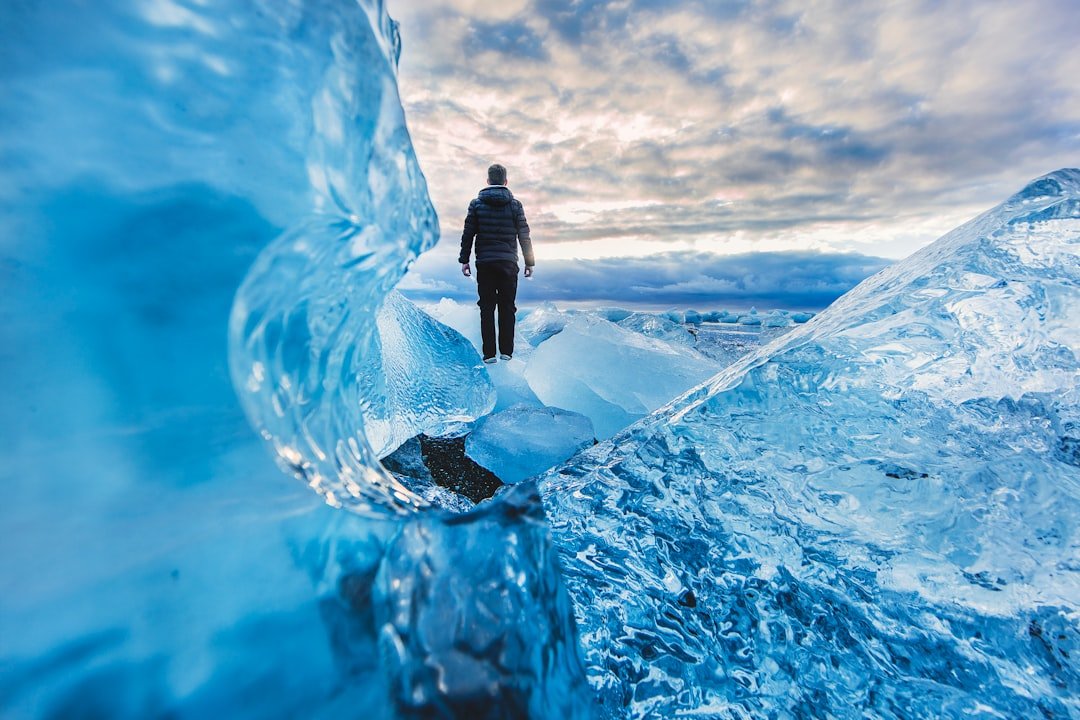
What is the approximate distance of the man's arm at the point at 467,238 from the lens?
15.7 ft

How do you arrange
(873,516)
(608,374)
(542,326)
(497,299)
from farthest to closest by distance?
(542,326)
(497,299)
(608,374)
(873,516)

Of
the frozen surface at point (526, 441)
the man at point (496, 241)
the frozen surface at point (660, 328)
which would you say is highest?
the man at point (496, 241)

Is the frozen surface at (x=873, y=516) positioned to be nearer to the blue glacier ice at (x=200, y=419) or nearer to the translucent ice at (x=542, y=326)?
the blue glacier ice at (x=200, y=419)

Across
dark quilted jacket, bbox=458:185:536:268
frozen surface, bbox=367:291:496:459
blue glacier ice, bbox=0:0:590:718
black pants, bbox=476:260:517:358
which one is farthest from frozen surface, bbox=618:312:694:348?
blue glacier ice, bbox=0:0:590:718

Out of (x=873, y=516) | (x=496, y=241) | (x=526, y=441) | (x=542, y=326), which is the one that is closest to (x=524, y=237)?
(x=496, y=241)

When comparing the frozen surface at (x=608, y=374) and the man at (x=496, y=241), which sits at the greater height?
the man at (x=496, y=241)

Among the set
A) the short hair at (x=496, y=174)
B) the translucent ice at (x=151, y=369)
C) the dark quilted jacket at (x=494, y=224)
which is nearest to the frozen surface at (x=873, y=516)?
the translucent ice at (x=151, y=369)

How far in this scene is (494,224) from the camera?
475cm

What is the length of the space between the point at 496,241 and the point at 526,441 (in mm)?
2844

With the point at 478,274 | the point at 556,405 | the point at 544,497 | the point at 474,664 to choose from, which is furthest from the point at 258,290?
the point at 478,274

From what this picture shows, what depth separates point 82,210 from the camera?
24.3 inches

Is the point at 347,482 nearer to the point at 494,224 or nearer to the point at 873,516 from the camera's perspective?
the point at 873,516

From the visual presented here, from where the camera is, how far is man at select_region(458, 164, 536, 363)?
473 cm

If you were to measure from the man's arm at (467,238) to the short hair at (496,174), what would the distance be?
1.01ft
